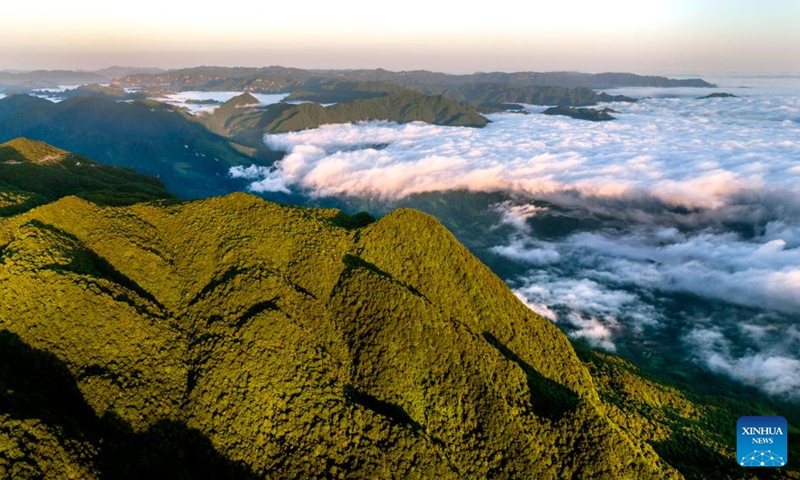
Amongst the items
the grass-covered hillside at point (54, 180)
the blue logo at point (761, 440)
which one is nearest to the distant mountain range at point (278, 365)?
the blue logo at point (761, 440)

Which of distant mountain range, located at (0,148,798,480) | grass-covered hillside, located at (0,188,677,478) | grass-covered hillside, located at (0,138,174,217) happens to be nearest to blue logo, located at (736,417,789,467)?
distant mountain range, located at (0,148,798,480)

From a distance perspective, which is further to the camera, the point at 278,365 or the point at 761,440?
the point at 761,440

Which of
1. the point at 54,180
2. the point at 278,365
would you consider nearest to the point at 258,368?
the point at 278,365

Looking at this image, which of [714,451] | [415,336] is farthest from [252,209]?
→ [714,451]

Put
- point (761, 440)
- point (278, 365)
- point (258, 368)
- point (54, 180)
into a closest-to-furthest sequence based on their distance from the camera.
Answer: point (258, 368) < point (278, 365) < point (761, 440) < point (54, 180)

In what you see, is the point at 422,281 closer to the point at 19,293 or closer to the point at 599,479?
the point at 599,479

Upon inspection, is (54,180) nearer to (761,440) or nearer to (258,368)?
(258,368)

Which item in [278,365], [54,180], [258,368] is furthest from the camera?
[54,180]
